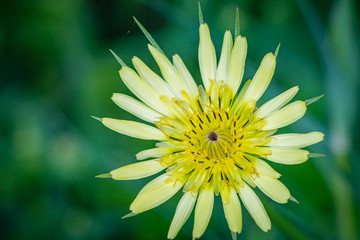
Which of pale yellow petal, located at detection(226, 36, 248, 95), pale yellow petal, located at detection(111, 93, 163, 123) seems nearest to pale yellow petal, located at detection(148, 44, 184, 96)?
pale yellow petal, located at detection(111, 93, 163, 123)

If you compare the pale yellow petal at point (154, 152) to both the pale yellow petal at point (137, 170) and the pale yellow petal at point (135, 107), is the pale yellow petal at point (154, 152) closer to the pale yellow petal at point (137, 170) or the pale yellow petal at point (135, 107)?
the pale yellow petal at point (137, 170)

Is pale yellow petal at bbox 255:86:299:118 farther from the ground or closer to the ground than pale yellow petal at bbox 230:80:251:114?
closer to the ground

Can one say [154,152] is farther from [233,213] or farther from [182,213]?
[233,213]

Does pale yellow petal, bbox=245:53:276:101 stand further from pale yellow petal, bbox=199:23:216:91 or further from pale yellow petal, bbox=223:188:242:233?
pale yellow petal, bbox=223:188:242:233

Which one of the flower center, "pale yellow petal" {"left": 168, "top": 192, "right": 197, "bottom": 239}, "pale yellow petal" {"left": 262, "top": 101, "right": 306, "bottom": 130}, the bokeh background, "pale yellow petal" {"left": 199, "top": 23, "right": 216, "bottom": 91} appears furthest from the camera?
the bokeh background

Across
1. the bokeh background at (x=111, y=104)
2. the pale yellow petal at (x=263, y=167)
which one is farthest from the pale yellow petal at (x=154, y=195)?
the bokeh background at (x=111, y=104)

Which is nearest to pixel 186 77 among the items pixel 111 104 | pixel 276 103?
pixel 276 103
